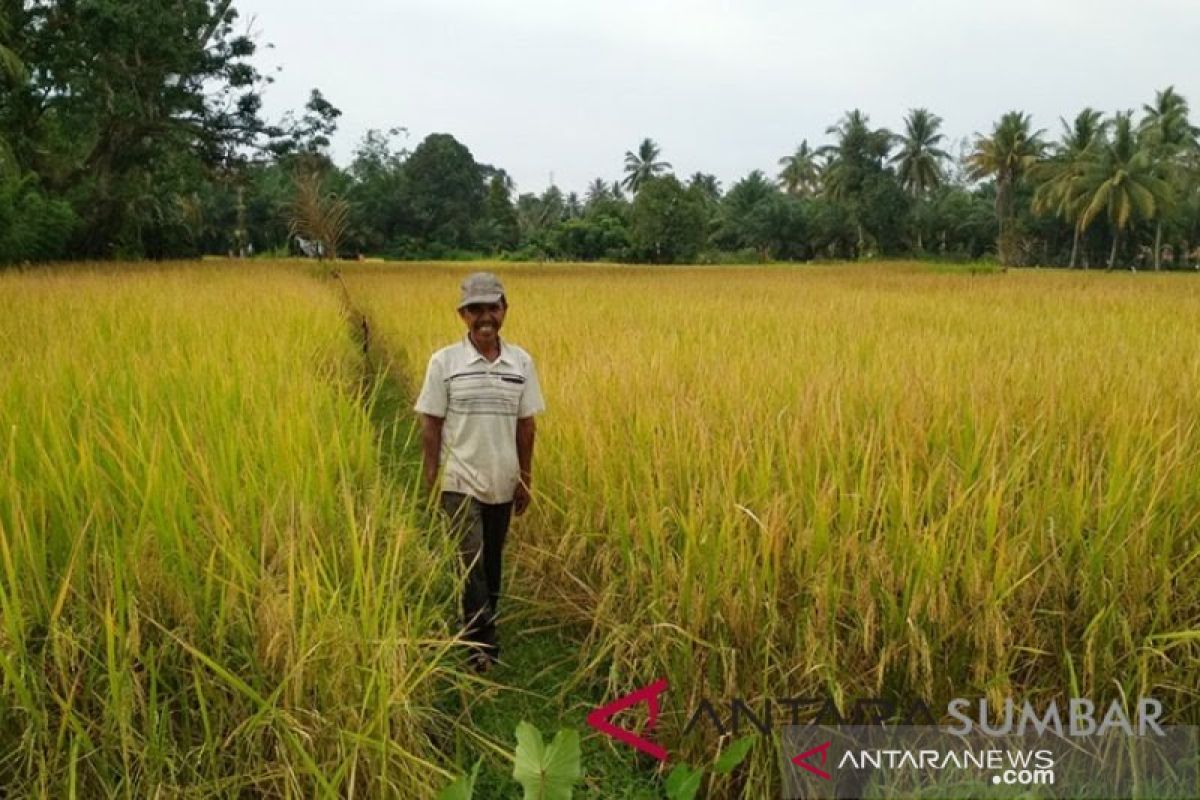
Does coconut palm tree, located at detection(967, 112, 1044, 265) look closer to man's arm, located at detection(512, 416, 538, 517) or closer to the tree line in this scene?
the tree line

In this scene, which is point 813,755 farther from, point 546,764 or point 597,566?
point 597,566

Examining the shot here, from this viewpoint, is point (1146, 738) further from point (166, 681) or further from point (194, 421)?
point (194, 421)

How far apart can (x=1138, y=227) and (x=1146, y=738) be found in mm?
43994

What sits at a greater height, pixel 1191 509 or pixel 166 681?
pixel 1191 509

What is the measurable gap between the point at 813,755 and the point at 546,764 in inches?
23.1

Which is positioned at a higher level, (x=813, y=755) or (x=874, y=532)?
(x=874, y=532)

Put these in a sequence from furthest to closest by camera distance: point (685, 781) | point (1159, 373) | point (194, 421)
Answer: point (1159, 373) < point (194, 421) < point (685, 781)

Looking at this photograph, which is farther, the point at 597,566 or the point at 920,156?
the point at 920,156

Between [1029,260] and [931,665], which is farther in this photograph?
[1029,260]

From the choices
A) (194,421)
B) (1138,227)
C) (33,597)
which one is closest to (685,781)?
(33,597)

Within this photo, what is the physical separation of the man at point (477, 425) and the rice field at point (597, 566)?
12 centimetres

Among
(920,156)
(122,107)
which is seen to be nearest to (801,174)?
(920,156)

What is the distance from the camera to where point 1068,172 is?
34.4 metres

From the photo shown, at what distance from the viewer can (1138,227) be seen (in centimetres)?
3672
